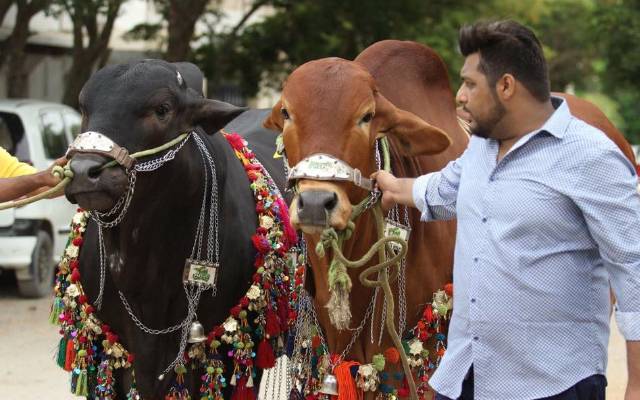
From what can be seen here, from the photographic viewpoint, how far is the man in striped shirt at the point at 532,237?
3.45 meters

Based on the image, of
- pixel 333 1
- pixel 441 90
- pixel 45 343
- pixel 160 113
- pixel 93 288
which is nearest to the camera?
pixel 160 113

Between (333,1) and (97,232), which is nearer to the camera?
(97,232)

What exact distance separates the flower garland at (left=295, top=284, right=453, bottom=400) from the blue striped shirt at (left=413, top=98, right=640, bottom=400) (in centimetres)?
106

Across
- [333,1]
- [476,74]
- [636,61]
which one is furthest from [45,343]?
[636,61]

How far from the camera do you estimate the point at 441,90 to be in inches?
224

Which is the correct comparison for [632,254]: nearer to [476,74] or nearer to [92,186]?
[476,74]

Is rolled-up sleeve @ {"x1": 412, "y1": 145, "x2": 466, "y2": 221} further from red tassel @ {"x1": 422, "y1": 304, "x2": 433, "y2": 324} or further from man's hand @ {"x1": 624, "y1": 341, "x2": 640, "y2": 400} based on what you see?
red tassel @ {"x1": 422, "y1": 304, "x2": 433, "y2": 324}

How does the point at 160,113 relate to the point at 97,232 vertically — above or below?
above

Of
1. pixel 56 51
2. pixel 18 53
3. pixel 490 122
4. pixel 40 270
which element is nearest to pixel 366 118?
pixel 490 122

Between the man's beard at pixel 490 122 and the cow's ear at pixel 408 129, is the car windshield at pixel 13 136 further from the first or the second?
the man's beard at pixel 490 122

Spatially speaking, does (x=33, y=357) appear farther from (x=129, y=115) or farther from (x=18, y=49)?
(x=18, y=49)

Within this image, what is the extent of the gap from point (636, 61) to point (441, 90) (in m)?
13.3

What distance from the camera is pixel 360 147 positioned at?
14.0 feet

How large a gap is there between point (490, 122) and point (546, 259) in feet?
1.49
